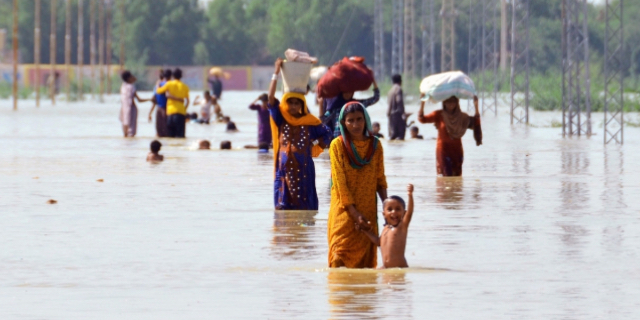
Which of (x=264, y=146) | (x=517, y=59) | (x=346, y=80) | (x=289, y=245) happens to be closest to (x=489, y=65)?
(x=517, y=59)

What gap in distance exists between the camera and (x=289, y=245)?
10055mm

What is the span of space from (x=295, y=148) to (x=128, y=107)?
16.2 metres

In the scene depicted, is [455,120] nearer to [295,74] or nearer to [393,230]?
[295,74]

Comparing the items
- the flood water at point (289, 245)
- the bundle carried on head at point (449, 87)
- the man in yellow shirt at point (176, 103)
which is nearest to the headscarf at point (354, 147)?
the flood water at point (289, 245)

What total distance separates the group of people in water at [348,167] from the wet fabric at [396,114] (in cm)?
539

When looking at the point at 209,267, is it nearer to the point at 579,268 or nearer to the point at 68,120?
the point at 579,268

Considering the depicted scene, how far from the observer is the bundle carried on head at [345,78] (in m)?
15.0

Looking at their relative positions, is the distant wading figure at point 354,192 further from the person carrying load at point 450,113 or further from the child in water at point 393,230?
the person carrying load at point 450,113

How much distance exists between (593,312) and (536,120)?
30338 millimetres

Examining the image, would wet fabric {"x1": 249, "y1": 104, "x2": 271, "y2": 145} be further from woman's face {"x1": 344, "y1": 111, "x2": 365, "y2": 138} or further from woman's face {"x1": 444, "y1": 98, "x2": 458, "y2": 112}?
woman's face {"x1": 344, "y1": 111, "x2": 365, "y2": 138}

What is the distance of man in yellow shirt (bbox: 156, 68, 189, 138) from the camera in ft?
85.5

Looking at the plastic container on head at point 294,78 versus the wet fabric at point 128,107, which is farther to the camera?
the wet fabric at point 128,107

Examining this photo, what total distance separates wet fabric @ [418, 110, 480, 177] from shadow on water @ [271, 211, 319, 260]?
4.40m

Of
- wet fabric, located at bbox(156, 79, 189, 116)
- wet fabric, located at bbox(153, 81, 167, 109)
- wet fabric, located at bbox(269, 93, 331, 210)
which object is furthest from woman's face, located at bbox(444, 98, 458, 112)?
wet fabric, located at bbox(153, 81, 167, 109)
